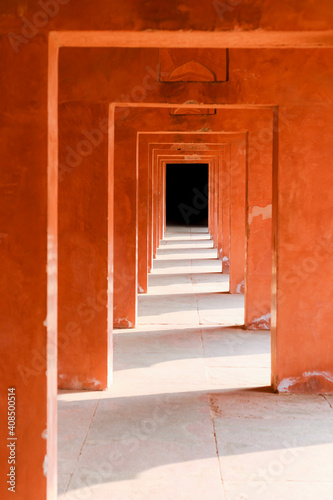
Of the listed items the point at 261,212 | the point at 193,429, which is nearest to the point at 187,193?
the point at 261,212

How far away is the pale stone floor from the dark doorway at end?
95.6ft

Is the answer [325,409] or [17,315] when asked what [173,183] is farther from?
[17,315]

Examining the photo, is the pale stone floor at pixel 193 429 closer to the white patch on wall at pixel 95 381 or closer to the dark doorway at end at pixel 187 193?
the white patch on wall at pixel 95 381

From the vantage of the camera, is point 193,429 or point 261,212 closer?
point 193,429

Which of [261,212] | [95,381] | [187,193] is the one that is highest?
[187,193]

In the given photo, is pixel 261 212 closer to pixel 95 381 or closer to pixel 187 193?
pixel 95 381

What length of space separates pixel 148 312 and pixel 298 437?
5697 millimetres

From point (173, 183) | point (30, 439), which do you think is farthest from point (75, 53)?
point (173, 183)

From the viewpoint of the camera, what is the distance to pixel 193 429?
16.8 ft

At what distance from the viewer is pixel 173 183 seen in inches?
1483

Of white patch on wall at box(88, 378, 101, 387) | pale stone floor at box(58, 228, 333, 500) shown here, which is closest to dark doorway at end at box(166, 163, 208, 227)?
pale stone floor at box(58, 228, 333, 500)

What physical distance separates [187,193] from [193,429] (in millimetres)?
32971

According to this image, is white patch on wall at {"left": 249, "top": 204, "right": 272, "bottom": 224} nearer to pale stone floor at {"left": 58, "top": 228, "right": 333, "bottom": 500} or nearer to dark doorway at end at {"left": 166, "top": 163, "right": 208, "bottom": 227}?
pale stone floor at {"left": 58, "top": 228, "right": 333, "bottom": 500}

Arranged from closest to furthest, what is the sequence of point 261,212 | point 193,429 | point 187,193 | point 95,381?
1. point 193,429
2. point 95,381
3. point 261,212
4. point 187,193
